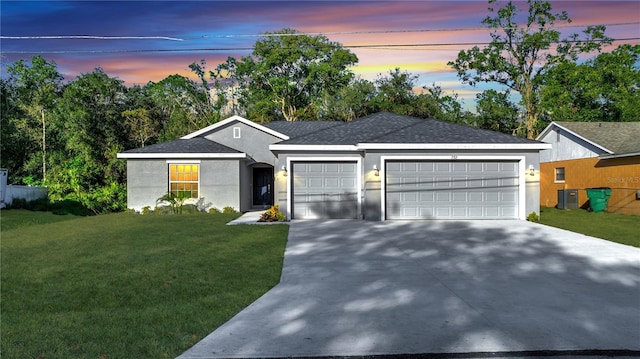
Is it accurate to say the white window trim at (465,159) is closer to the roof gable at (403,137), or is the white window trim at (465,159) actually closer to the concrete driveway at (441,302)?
the roof gable at (403,137)

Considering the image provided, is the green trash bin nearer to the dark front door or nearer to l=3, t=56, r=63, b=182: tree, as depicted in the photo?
the dark front door

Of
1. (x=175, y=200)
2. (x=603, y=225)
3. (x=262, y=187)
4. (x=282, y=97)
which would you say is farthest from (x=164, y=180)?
(x=282, y=97)

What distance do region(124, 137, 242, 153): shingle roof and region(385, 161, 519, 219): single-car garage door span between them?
26.3ft

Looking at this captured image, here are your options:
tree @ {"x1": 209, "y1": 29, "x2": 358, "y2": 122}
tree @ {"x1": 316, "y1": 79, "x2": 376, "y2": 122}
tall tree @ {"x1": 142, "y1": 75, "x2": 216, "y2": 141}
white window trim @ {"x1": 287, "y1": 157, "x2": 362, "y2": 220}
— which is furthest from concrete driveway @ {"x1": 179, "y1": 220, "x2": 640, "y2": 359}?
tree @ {"x1": 209, "y1": 29, "x2": 358, "y2": 122}

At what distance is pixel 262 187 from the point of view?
26500 millimetres

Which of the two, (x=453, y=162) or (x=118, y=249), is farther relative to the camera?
(x=453, y=162)

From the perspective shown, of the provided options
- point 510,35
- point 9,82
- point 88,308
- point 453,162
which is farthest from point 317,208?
point 9,82

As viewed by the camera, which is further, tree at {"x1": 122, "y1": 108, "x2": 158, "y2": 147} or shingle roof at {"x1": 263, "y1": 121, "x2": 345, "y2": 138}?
tree at {"x1": 122, "y1": 108, "x2": 158, "y2": 147}

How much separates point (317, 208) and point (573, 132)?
15.3 m

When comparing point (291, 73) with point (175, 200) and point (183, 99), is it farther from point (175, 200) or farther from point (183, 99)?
point (175, 200)

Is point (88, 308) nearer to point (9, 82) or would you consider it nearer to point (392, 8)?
point (392, 8)

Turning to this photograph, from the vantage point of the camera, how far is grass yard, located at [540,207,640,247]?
13.0m

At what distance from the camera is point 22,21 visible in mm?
16578

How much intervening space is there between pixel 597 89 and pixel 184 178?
31.9 meters
